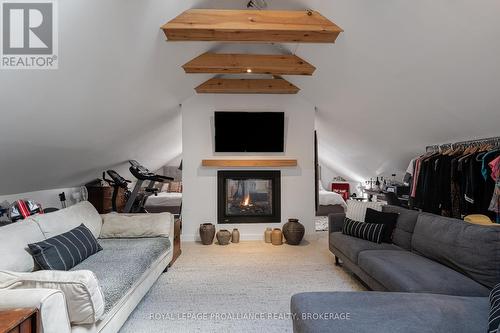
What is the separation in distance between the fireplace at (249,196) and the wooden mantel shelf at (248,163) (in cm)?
17

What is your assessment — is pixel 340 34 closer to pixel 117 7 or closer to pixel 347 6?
pixel 347 6

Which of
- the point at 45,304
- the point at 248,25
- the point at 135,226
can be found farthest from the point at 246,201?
the point at 45,304

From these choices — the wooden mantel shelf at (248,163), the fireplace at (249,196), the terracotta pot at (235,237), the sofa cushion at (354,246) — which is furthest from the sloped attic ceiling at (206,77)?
the terracotta pot at (235,237)

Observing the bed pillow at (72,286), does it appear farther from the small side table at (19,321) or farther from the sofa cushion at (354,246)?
the sofa cushion at (354,246)

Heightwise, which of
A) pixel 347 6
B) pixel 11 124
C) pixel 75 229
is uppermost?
pixel 347 6

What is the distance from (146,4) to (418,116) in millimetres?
3386

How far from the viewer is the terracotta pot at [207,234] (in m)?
4.66

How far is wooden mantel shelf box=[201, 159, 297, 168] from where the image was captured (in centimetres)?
495

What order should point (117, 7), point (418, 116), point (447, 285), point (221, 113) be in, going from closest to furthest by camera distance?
point (447, 285), point (117, 7), point (418, 116), point (221, 113)

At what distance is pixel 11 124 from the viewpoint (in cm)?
266

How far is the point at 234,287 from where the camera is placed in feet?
9.88

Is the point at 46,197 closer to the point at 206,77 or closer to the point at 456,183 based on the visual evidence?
the point at 206,77

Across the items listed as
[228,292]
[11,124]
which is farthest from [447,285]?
[11,124]

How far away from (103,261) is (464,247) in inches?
116
